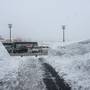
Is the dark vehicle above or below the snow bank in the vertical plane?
below

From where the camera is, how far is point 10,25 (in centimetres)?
4216

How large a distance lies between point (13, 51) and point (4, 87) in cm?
2420

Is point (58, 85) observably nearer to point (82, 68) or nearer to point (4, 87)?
point (4, 87)

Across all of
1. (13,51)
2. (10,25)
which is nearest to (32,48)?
(13,51)

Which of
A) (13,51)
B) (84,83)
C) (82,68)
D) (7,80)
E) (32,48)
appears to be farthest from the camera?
(32,48)

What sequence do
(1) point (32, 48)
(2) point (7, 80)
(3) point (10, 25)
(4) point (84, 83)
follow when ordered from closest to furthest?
(4) point (84, 83) < (2) point (7, 80) < (1) point (32, 48) < (3) point (10, 25)

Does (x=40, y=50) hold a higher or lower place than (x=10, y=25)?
lower

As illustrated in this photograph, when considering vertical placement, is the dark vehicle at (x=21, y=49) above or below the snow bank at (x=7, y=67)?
below

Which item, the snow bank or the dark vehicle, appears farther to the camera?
the dark vehicle

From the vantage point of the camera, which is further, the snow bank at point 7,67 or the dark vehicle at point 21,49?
the dark vehicle at point 21,49

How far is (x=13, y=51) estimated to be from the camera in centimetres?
3150

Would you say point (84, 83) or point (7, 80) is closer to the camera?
point (84, 83)

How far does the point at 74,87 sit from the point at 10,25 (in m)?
36.6

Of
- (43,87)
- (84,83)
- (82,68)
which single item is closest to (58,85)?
(43,87)
